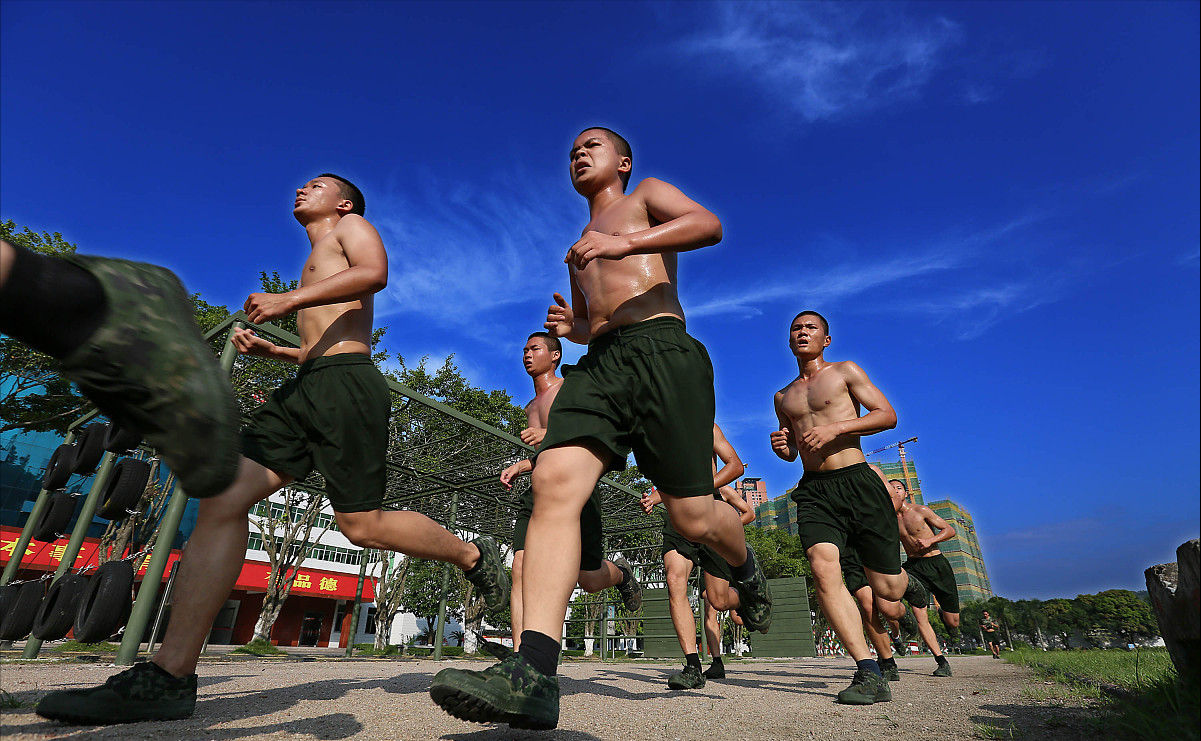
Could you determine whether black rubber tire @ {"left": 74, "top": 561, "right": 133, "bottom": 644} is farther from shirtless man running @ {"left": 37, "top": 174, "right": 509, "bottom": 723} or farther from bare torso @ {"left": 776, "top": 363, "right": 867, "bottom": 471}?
bare torso @ {"left": 776, "top": 363, "right": 867, "bottom": 471}

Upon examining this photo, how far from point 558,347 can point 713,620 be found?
3.61 metres

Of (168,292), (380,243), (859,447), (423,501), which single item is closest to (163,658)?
(168,292)

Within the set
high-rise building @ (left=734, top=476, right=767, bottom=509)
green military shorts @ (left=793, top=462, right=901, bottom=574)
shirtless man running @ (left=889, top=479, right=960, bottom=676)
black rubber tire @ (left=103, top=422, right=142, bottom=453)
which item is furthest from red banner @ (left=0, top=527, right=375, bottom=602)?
high-rise building @ (left=734, top=476, right=767, bottom=509)

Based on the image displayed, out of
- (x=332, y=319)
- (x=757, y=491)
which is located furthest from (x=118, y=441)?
(x=757, y=491)

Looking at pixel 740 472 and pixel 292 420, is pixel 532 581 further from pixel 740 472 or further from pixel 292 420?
pixel 740 472

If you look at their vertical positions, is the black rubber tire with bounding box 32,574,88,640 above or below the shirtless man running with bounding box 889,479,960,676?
below

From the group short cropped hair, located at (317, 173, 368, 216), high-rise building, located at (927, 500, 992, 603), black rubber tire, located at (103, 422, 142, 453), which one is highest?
high-rise building, located at (927, 500, 992, 603)

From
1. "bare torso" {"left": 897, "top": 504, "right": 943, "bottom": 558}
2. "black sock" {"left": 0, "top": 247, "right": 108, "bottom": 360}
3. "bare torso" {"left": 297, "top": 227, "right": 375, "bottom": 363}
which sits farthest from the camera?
"bare torso" {"left": 897, "top": 504, "right": 943, "bottom": 558}

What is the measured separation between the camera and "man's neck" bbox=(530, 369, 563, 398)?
15.0 feet

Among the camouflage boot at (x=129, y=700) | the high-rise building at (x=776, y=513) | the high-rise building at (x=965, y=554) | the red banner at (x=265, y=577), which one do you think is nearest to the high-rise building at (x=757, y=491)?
the high-rise building at (x=776, y=513)

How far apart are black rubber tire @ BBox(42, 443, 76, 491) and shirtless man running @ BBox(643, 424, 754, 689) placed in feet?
16.4

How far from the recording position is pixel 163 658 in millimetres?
1902

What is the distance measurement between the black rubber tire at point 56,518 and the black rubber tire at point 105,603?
220cm

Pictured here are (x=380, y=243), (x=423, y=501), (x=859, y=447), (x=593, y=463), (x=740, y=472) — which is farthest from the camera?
(x=423, y=501)
